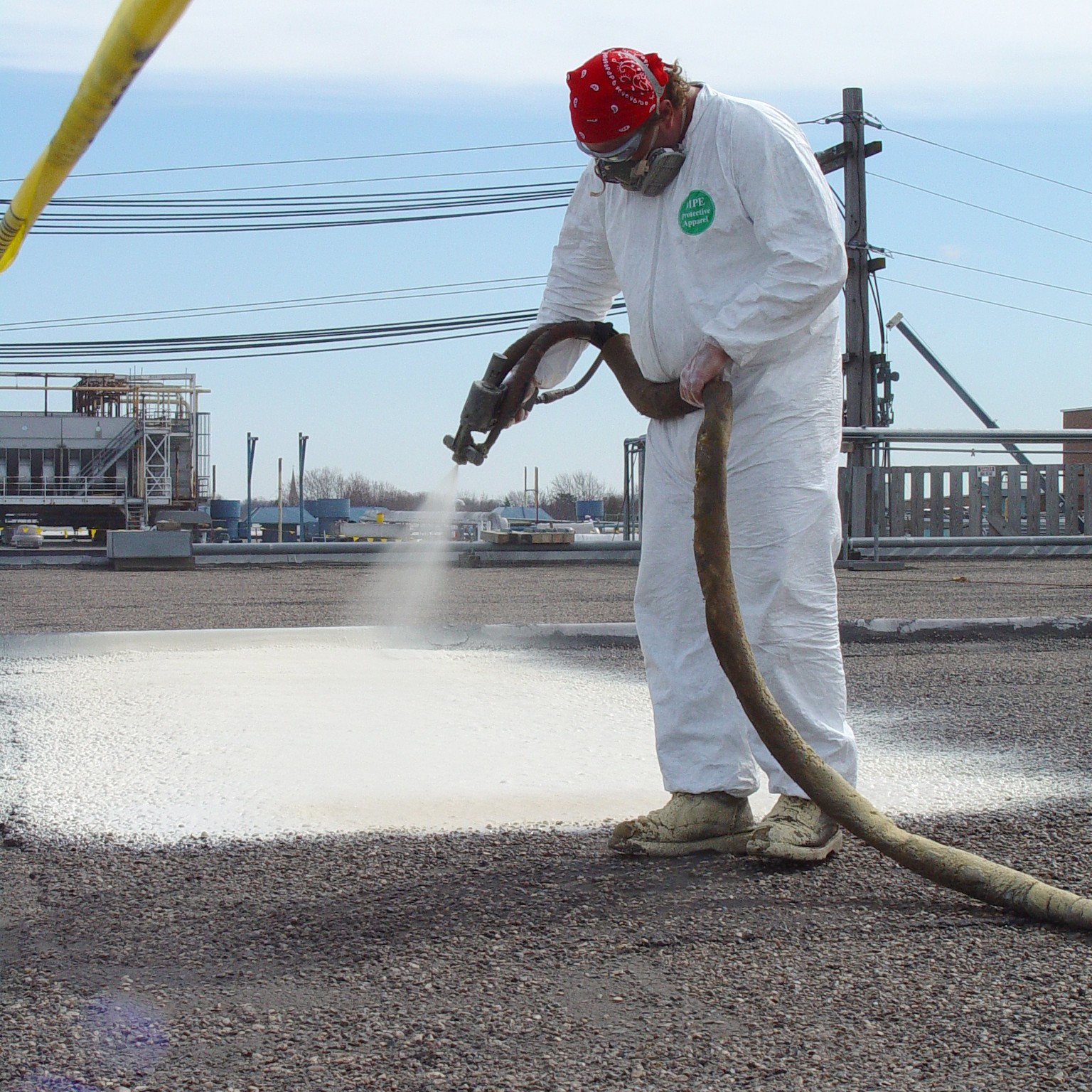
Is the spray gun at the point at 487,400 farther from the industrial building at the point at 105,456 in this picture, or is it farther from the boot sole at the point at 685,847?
the industrial building at the point at 105,456

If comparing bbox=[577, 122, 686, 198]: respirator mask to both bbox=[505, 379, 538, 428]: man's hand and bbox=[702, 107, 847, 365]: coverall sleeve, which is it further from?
bbox=[505, 379, 538, 428]: man's hand

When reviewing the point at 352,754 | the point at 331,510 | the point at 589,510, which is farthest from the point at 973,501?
the point at 589,510

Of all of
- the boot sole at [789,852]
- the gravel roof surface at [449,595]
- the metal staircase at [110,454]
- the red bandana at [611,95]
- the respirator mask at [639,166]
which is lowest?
the gravel roof surface at [449,595]

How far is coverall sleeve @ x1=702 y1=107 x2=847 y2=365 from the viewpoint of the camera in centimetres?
260

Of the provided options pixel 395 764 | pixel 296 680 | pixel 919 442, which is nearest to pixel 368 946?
pixel 395 764

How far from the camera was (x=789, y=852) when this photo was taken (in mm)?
2521

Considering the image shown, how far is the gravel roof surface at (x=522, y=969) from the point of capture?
159 cm

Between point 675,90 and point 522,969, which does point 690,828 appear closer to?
point 522,969

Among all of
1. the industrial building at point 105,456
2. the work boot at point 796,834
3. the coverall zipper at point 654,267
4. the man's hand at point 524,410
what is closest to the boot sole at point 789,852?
the work boot at point 796,834

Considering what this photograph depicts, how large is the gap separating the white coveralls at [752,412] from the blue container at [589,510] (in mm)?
62236

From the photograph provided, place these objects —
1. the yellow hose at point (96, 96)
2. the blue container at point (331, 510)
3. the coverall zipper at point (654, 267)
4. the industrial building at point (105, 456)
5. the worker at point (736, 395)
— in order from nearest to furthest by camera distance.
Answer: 1. the yellow hose at point (96, 96)
2. the worker at point (736, 395)
3. the coverall zipper at point (654, 267)
4. the industrial building at point (105, 456)
5. the blue container at point (331, 510)

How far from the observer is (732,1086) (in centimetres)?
153

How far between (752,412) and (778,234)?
0.40 m

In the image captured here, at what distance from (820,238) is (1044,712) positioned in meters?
2.56
